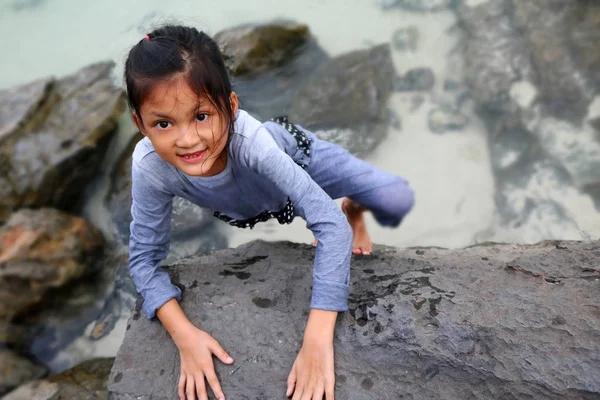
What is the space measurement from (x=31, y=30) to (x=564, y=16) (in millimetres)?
3866

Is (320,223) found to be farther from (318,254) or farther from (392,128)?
(392,128)

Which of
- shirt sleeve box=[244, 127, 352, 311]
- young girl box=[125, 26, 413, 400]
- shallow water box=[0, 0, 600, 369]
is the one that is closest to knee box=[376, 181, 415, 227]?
young girl box=[125, 26, 413, 400]

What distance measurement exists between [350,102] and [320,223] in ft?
5.38

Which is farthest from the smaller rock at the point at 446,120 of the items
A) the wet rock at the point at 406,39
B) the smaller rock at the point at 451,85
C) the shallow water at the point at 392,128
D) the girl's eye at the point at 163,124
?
the girl's eye at the point at 163,124

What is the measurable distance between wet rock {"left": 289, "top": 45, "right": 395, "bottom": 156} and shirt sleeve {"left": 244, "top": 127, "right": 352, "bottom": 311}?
1438mm

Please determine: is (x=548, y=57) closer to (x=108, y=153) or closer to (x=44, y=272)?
(x=108, y=153)

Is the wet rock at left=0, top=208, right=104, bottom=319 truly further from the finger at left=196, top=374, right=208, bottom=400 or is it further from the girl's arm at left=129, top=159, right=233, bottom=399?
the finger at left=196, top=374, right=208, bottom=400

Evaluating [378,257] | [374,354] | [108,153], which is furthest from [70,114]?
[374,354]

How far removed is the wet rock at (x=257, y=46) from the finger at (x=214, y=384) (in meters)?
2.11

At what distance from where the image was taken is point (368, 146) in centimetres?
288

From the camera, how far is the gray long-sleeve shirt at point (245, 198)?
1.46 metres

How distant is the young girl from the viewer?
4.08 ft

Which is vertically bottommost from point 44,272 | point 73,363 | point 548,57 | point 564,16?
point 73,363

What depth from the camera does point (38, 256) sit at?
2.56 m
